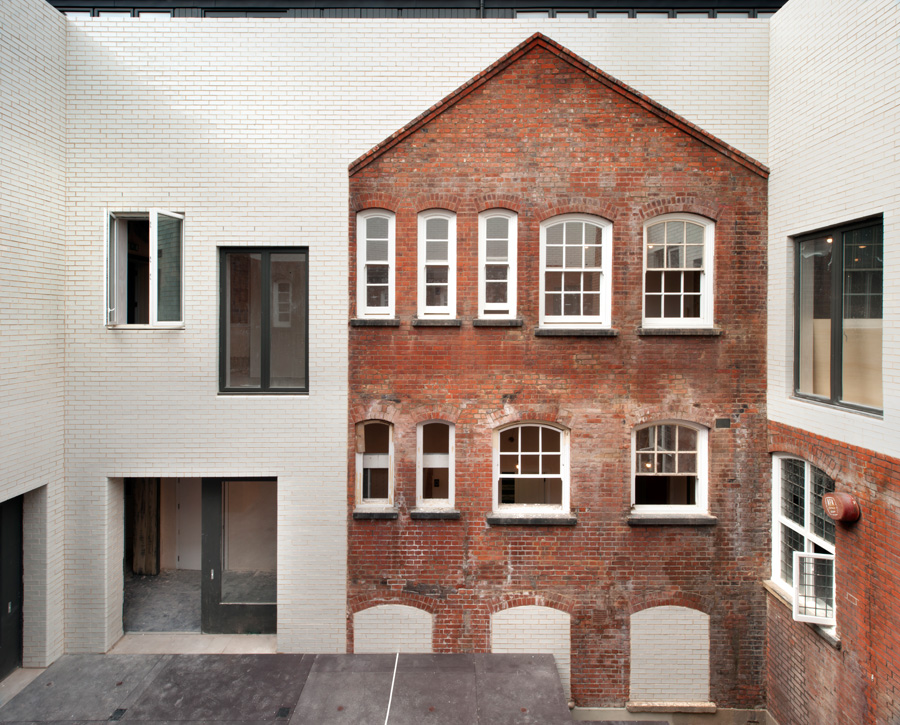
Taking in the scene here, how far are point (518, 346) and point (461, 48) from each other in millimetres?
4788

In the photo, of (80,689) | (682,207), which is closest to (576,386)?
(682,207)

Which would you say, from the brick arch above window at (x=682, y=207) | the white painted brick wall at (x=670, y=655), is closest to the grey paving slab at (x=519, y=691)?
the white painted brick wall at (x=670, y=655)

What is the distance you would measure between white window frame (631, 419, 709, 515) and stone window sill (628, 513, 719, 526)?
146 mm

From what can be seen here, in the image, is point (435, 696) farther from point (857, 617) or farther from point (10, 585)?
point (10, 585)

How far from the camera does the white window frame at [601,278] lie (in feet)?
27.0

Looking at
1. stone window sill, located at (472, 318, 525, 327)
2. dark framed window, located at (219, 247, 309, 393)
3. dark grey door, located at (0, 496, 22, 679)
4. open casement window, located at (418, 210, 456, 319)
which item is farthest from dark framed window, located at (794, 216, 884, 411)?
dark grey door, located at (0, 496, 22, 679)

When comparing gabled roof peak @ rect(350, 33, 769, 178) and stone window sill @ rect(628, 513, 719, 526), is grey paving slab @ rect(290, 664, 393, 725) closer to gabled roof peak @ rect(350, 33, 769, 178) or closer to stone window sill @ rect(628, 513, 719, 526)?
stone window sill @ rect(628, 513, 719, 526)

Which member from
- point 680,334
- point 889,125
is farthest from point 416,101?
point 889,125

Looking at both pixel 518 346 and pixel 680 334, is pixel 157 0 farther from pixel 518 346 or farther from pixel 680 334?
pixel 680 334

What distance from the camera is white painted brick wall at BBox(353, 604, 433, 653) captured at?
26.6ft

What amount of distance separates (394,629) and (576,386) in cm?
471

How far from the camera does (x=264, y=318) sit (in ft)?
27.4

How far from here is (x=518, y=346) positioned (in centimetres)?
811

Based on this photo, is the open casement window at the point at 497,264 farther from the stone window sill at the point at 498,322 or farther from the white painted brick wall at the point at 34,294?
the white painted brick wall at the point at 34,294
